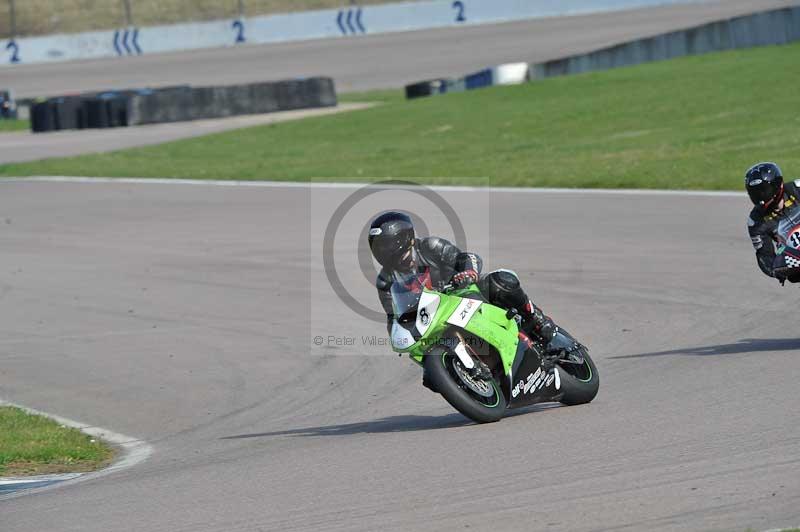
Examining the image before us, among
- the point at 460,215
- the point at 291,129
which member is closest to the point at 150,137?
the point at 291,129

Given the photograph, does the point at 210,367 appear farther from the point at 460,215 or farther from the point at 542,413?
the point at 460,215

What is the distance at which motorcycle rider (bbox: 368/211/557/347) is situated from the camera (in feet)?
25.2

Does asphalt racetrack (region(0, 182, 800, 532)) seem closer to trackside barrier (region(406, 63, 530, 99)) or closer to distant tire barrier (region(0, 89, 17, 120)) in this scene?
trackside barrier (region(406, 63, 530, 99))

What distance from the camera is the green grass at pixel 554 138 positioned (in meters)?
22.7

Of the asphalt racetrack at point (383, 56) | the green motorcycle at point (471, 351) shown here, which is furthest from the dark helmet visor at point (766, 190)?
the asphalt racetrack at point (383, 56)

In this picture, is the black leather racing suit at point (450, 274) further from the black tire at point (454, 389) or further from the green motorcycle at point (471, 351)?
the black tire at point (454, 389)

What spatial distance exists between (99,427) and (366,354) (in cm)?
262

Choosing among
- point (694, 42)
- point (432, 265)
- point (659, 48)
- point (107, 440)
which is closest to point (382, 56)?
point (659, 48)

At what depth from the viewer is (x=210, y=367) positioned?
1106cm

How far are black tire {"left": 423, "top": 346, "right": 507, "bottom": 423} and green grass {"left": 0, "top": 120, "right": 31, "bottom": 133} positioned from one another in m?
36.6

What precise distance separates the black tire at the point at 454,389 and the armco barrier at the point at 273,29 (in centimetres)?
5028

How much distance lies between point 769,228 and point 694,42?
2817 cm

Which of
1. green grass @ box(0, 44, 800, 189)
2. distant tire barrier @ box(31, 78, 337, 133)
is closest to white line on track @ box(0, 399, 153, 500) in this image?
green grass @ box(0, 44, 800, 189)

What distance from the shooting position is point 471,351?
7930 mm
